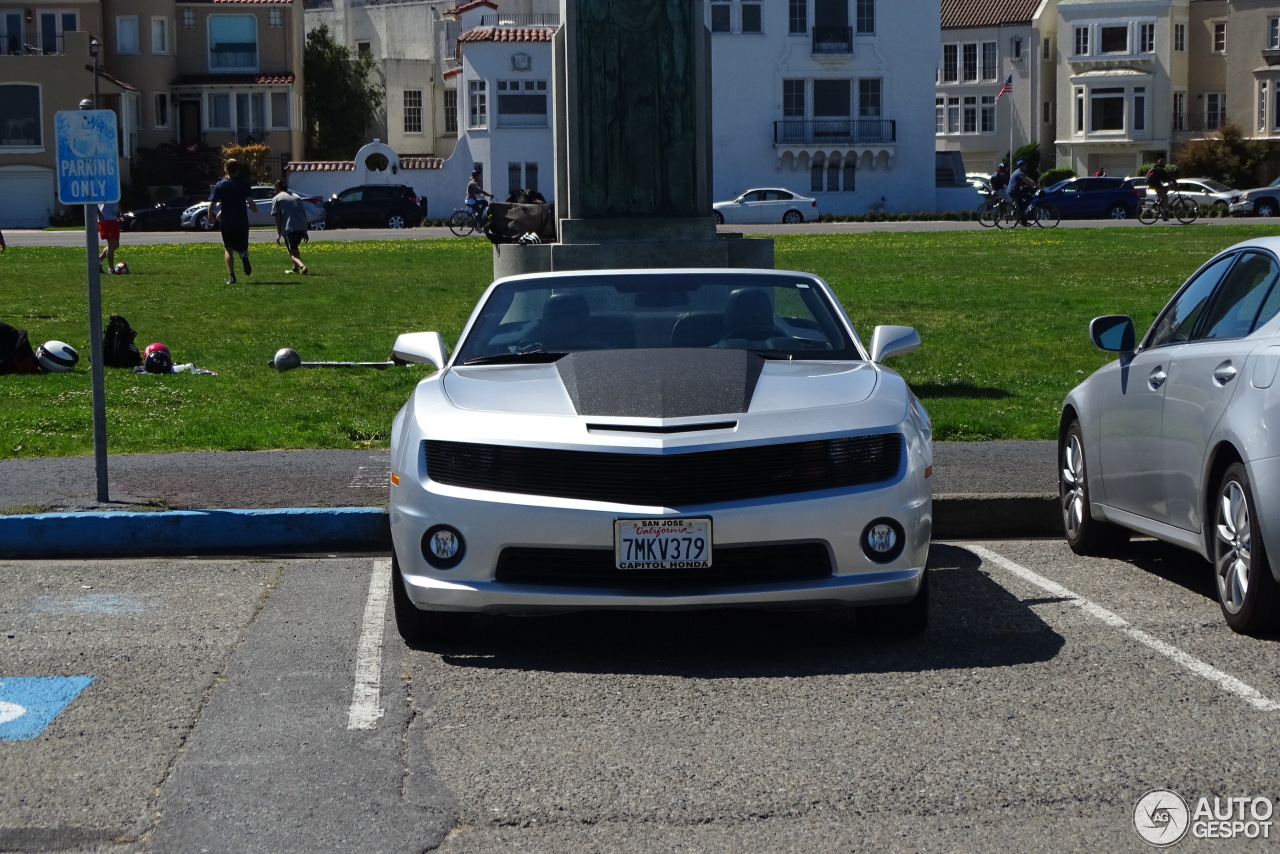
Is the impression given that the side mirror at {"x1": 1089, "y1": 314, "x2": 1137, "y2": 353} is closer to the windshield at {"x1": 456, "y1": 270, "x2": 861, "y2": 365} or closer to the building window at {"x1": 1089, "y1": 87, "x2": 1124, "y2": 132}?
the windshield at {"x1": 456, "y1": 270, "x2": 861, "y2": 365}

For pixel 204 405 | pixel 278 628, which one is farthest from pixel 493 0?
pixel 278 628

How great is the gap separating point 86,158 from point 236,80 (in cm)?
6431

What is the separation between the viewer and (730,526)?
605 cm

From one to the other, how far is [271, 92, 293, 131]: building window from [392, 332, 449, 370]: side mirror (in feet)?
216

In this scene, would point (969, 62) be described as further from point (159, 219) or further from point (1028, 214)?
point (159, 219)

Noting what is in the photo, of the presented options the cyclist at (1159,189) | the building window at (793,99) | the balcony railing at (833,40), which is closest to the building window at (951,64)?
the balcony railing at (833,40)

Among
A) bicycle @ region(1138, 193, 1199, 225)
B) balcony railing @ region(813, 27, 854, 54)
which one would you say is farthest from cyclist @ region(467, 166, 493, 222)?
balcony railing @ region(813, 27, 854, 54)

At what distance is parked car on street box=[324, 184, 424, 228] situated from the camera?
5656 centimetres

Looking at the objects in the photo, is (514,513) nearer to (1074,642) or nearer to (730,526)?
(730,526)

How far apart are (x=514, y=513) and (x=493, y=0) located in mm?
69459

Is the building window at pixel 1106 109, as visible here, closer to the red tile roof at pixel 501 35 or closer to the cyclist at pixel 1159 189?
the red tile roof at pixel 501 35

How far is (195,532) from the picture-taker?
8.79 metres

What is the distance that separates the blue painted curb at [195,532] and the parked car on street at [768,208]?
4819cm

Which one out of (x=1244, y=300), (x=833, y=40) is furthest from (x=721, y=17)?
(x=1244, y=300)
